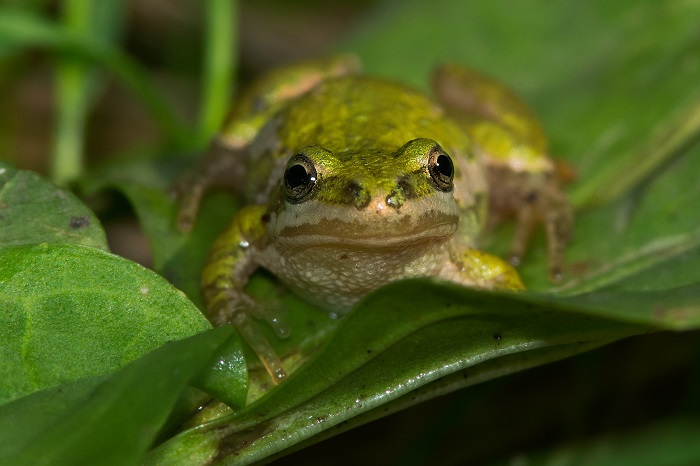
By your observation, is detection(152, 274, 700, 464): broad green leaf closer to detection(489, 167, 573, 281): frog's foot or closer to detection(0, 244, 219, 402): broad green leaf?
detection(0, 244, 219, 402): broad green leaf

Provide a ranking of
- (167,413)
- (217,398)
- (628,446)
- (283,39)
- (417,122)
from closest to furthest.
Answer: (167,413)
(217,398)
(417,122)
(628,446)
(283,39)

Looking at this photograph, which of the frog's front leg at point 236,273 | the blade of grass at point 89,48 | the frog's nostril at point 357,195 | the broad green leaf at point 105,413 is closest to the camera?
the broad green leaf at point 105,413

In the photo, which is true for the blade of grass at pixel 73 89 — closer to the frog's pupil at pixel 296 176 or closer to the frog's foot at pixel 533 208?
the frog's pupil at pixel 296 176

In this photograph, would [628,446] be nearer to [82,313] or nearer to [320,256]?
[320,256]

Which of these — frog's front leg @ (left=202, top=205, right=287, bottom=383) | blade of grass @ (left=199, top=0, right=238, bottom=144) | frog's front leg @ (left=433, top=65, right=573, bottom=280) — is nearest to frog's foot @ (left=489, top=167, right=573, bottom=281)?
frog's front leg @ (left=433, top=65, right=573, bottom=280)

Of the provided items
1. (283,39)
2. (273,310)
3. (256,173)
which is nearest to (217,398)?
(273,310)

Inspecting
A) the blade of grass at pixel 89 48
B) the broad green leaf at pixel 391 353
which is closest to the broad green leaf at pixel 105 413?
the broad green leaf at pixel 391 353

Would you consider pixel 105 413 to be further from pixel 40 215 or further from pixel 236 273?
pixel 236 273
